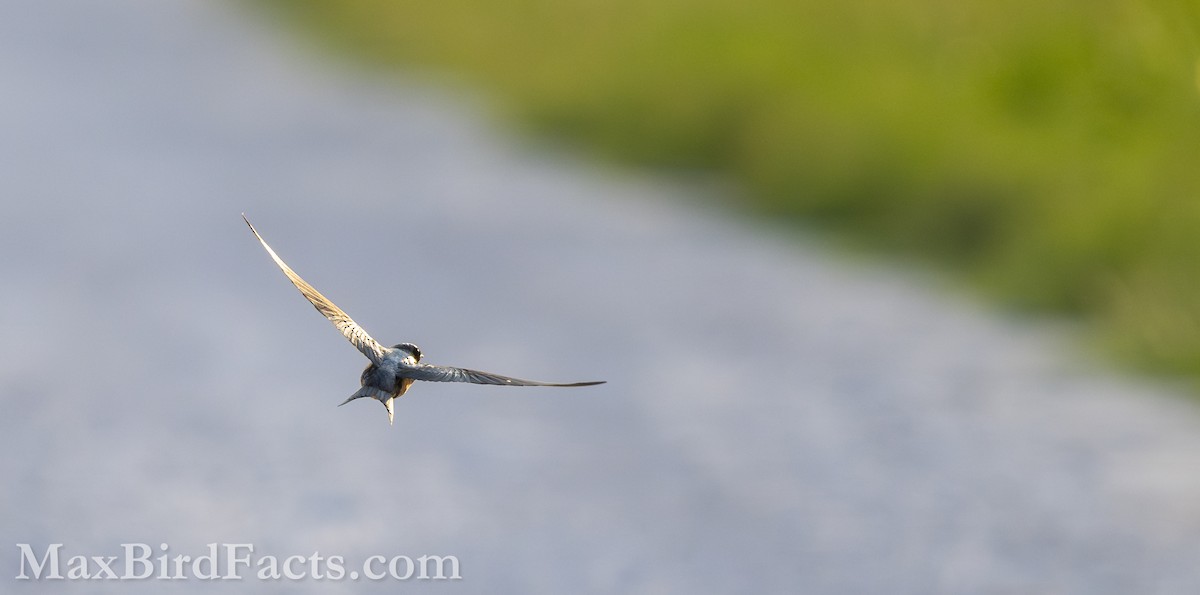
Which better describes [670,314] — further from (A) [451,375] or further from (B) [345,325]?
(A) [451,375]

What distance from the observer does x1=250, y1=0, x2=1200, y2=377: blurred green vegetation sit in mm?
8562

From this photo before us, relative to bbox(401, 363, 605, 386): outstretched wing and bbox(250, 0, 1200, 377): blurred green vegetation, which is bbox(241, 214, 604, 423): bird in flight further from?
bbox(250, 0, 1200, 377): blurred green vegetation

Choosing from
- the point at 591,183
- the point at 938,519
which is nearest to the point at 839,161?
the point at 591,183

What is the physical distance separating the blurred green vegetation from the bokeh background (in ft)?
0.07

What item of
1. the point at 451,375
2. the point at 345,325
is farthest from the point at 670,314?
the point at 451,375

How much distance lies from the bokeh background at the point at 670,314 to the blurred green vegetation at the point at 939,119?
0.02m

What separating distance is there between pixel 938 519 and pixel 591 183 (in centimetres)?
506

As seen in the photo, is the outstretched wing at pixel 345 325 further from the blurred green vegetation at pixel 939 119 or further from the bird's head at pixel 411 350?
the blurred green vegetation at pixel 939 119

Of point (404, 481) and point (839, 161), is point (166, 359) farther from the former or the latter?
point (839, 161)

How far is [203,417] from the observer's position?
8.11m

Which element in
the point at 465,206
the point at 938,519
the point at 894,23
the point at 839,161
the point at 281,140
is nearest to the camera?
the point at 938,519

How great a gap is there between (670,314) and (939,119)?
1760 mm

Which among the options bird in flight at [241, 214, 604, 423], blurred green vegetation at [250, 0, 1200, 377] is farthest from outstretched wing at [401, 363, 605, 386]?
blurred green vegetation at [250, 0, 1200, 377]

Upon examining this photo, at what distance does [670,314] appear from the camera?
32.2ft
